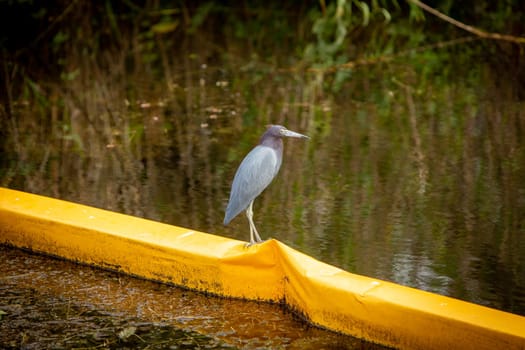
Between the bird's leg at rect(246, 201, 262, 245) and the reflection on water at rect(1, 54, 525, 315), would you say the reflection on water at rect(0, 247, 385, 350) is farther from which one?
the reflection on water at rect(1, 54, 525, 315)

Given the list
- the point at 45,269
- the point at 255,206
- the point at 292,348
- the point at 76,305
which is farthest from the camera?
the point at 255,206

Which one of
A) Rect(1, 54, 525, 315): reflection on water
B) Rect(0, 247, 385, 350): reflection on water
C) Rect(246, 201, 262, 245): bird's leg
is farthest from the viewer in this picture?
Rect(1, 54, 525, 315): reflection on water

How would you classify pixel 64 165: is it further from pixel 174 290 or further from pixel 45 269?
pixel 174 290

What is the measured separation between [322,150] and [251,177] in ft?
8.16

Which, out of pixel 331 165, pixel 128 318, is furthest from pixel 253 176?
pixel 331 165

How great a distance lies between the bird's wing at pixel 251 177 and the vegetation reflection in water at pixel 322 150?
2.10 ft

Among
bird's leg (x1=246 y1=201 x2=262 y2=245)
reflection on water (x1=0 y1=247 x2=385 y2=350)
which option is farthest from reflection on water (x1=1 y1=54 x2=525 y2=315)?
reflection on water (x1=0 y1=247 x2=385 y2=350)

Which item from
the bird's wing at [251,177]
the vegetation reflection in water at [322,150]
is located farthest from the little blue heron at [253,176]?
the vegetation reflection in water at [322,150]

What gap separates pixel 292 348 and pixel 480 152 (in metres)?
3.29

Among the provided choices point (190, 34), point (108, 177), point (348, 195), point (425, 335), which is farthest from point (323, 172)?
point (190, 34)

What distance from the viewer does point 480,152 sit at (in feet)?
20.9

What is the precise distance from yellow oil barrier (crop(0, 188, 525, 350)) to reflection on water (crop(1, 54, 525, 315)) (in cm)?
72

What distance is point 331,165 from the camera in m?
6.28

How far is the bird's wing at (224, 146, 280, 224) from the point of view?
422 centimetres
